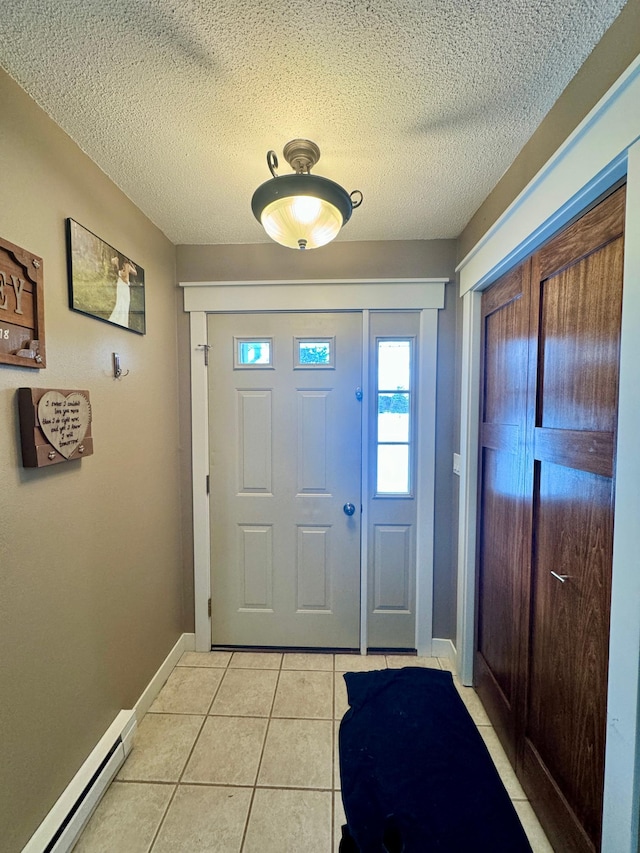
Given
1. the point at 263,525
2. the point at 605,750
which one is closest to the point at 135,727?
the point at 263,525

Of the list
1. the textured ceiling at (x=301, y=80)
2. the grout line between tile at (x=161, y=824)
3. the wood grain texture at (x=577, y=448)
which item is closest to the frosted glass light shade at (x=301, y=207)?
the textured ceiling at (x=301, y=80)

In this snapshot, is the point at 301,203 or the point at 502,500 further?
the point at 502,500

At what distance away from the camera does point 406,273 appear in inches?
76.0

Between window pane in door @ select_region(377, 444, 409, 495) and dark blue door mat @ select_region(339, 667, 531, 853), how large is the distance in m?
1.02

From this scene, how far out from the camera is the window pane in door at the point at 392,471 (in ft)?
6.55

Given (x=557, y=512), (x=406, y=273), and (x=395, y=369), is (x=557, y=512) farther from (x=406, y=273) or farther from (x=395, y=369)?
(x=406, y=273)

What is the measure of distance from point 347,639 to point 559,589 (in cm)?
136

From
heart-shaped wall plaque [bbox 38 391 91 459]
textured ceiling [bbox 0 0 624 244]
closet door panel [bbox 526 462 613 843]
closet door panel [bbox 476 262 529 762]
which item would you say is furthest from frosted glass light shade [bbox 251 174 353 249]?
closet door panel [bbox 526 462 613 843]

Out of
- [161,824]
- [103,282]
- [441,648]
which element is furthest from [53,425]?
[441,648]

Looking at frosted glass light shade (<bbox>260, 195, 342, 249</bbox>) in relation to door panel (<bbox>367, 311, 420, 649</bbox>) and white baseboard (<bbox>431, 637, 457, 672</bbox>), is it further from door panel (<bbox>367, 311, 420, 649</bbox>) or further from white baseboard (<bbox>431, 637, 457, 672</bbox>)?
white baseboard (<bbox>431, 637, 457, 672</bbox>)

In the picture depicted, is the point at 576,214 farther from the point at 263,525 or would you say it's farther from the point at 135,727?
the point at 135,727

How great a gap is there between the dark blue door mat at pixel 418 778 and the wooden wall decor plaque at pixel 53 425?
1.54 m

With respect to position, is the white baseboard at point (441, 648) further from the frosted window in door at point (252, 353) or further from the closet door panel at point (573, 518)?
the frosted window in door at point (252, 353)

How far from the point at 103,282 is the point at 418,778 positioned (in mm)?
2359
